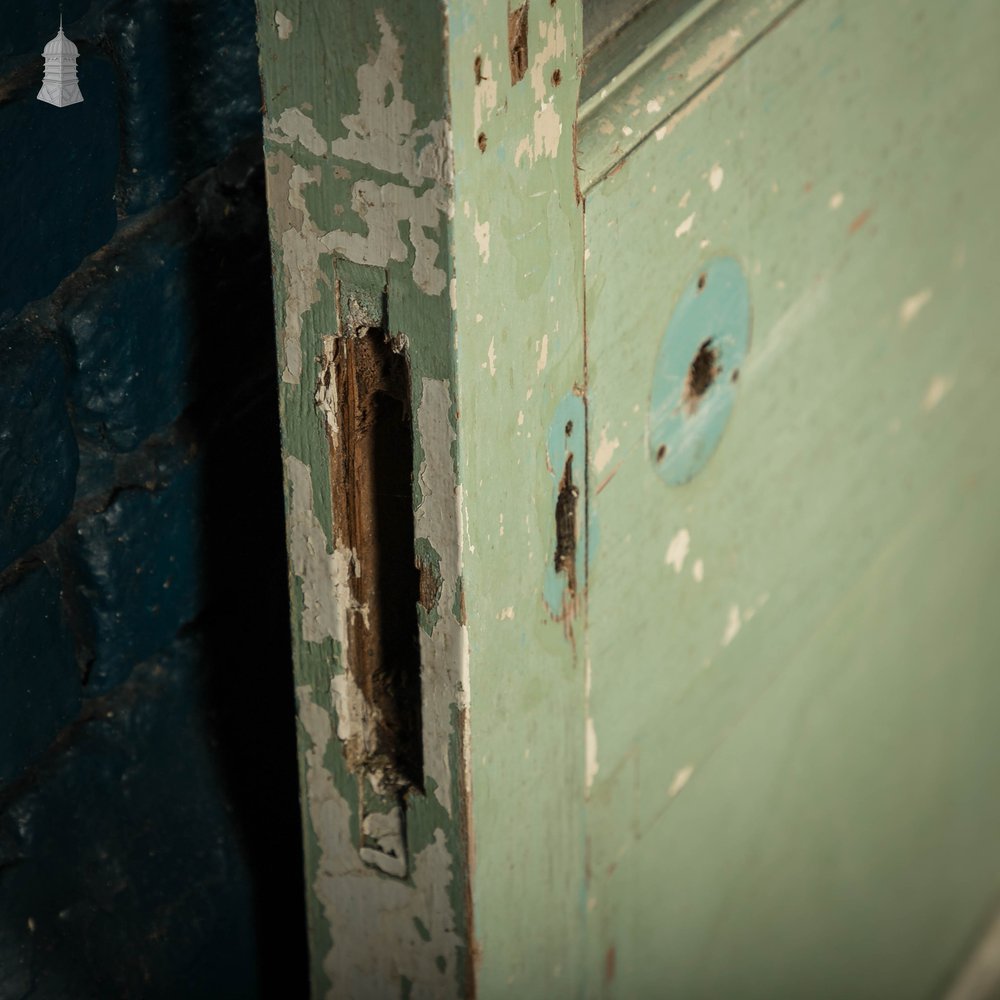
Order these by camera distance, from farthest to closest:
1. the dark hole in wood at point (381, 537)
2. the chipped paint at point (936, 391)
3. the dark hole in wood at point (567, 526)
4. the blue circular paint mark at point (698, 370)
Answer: the chipped paint at point (936, 391) < the blue circular paint mark at point (698, 370) < the dark hole in wood at point (567, 526) < the dark hole in wood at point (381, 537)

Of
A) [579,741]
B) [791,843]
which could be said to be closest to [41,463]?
[579,741]

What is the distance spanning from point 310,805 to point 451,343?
406mm

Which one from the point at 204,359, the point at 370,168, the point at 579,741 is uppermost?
the point at 204,359

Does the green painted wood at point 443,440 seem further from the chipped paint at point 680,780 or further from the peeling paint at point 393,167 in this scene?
the chipped paint at point 680,780

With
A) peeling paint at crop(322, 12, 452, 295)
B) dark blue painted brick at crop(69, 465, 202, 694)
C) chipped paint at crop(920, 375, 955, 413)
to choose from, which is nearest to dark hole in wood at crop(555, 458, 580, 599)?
peeling paint at crop(322, 12, 452, 295)

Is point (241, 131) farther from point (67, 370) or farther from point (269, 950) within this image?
point (269, 950)

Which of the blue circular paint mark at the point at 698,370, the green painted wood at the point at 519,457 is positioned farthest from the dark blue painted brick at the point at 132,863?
the blue circular paint mark at the point at 698,370

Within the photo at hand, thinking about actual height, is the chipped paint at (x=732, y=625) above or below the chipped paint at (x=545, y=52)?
below

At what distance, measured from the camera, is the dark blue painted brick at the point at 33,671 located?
1059mm

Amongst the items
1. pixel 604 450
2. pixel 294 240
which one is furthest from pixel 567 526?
pixel 294 240

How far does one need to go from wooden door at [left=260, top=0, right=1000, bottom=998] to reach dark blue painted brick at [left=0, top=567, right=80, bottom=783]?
0.21 meters

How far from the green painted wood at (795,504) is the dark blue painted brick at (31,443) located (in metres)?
0.39

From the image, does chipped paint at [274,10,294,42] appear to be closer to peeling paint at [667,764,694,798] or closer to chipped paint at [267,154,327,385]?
chipped paint at [267,154,327,385]

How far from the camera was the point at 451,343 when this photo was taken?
853 millimetres
